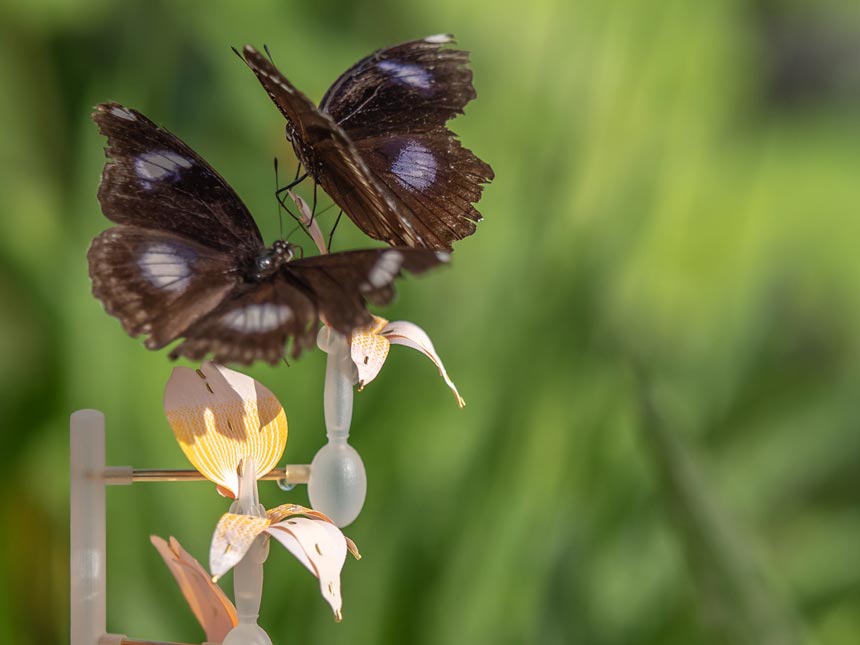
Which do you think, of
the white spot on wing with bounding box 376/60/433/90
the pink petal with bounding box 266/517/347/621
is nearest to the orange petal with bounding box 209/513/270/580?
the pink petal with bounding box 266/517/347/621

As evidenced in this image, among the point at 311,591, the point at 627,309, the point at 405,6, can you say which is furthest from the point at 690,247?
the point at 311,591

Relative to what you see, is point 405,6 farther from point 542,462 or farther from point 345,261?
point 345,261

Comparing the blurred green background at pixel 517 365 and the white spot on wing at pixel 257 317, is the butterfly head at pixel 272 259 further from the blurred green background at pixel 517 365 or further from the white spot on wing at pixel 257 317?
the blurred green background at pixel 517 365

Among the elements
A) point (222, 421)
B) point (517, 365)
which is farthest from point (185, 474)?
point (517, 365)

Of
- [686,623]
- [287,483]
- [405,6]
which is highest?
[405,6]

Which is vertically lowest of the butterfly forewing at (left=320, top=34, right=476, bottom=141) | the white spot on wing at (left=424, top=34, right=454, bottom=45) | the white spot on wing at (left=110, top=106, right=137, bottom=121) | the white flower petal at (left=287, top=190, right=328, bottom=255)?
the white flower petal at (left=287, top=190, right=328, bottom=255)

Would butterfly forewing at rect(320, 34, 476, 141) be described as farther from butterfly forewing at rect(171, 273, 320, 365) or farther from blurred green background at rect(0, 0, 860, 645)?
blurred green background at rect(0, 0, 860, 645)

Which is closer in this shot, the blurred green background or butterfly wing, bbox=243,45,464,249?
butterfly wing, bbox=243,45,464,249

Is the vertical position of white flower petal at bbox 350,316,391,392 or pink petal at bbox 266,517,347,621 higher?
white flower petal at bbox 350,316,391,392
